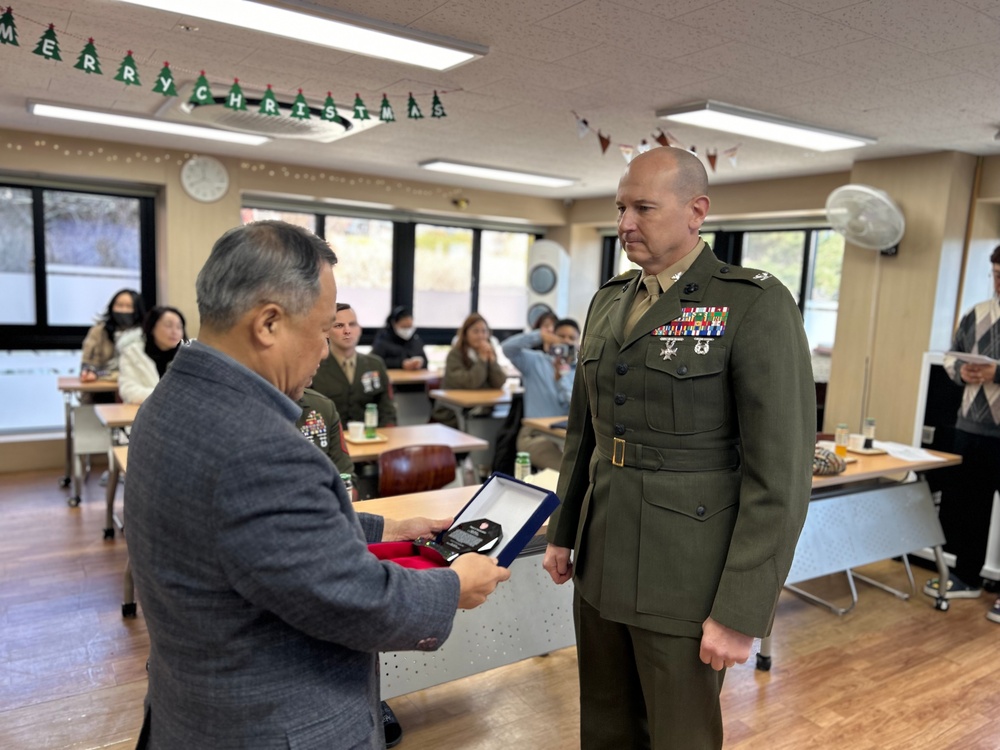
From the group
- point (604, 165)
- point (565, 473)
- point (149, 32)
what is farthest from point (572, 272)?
point (565, 473)

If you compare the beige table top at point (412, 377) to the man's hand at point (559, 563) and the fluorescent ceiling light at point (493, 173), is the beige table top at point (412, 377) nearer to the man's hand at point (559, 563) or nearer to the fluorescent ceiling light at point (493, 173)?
the fluorescent ceiling light at point (493, 173)

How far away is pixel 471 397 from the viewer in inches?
227

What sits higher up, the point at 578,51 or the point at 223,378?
the point at 578,51

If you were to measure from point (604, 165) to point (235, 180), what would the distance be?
10.8ft

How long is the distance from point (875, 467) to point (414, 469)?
2341mm

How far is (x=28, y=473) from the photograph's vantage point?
5961mm

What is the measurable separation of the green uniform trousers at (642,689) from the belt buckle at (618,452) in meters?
0.36

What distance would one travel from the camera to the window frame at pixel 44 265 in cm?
626

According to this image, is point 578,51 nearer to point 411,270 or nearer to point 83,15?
point 83,15

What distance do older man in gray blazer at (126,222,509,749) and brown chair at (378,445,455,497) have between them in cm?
222

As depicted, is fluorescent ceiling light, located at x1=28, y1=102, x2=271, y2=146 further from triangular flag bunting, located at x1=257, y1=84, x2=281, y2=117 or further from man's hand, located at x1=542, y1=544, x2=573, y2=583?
man's hand, located at x1=542, y1=544, x2=573, y2=583

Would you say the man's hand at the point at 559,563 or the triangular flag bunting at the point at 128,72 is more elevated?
the triangular flag bunting at the point at 128,72

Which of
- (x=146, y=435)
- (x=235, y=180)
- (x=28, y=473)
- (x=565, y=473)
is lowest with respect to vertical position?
(x=28, y=473)

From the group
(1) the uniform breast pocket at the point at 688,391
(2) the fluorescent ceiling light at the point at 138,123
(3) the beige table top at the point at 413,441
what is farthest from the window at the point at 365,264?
(1) the uniform breast pocket at the point at 688,391
